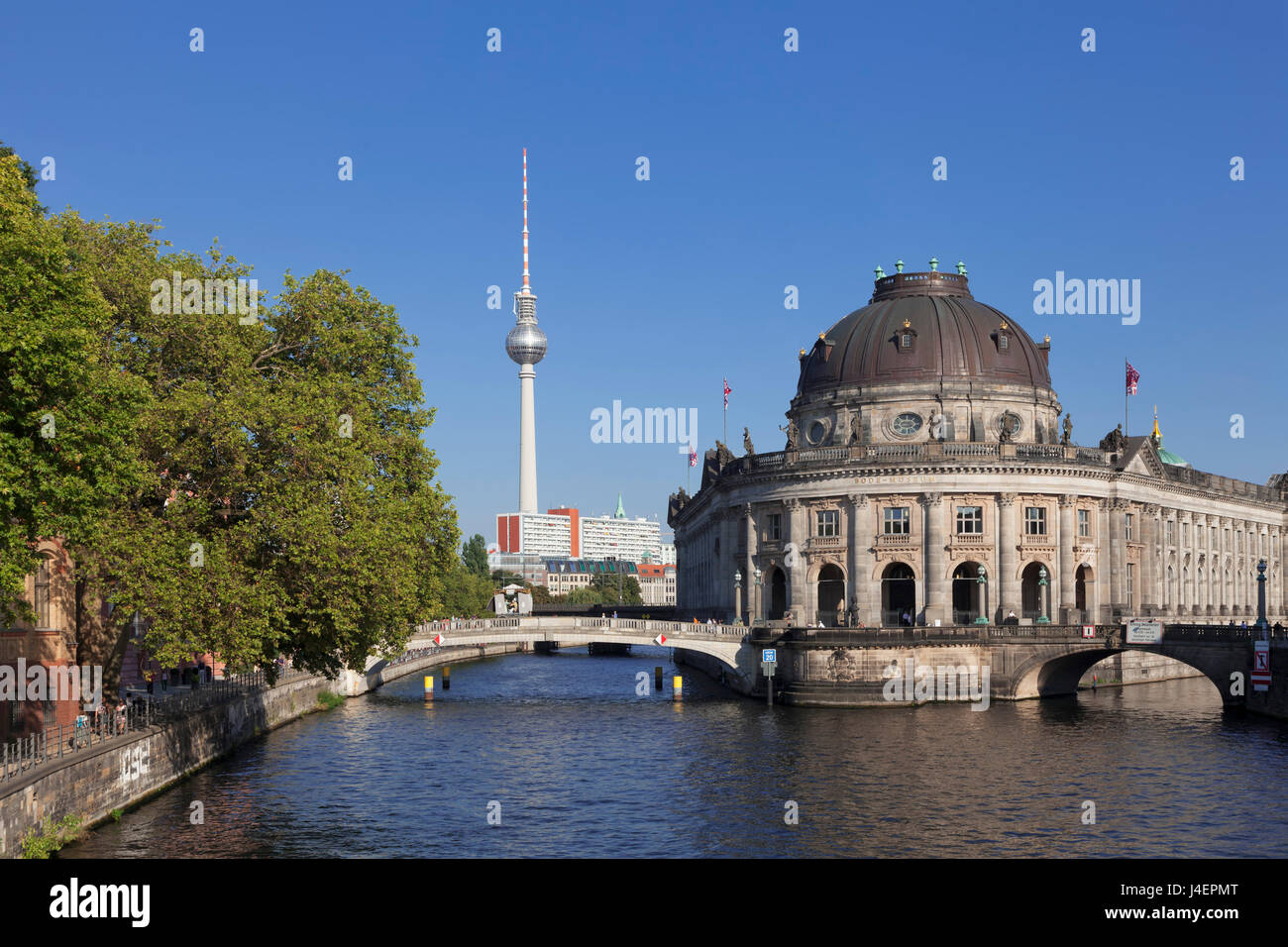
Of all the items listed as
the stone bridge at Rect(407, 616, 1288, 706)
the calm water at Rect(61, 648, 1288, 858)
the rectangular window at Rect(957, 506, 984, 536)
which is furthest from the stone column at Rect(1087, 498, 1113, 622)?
the calm water at Rect(61, 648, 1288, 858)

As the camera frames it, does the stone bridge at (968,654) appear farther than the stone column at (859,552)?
No

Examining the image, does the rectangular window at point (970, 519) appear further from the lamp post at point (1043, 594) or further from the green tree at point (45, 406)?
the green tree at point (45, 406)

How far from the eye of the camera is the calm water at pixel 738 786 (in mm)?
40656

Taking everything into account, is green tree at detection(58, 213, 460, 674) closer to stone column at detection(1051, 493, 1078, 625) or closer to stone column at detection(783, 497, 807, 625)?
stone column at detection(783, 497, 807, 625)

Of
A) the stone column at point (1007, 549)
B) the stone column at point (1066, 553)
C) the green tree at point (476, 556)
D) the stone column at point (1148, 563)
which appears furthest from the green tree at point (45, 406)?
the green tree at point (476, 556)

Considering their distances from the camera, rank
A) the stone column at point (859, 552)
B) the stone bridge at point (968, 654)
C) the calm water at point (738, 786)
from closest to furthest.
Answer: the calm water at point (738, 786) < the stone bridge at point (968, 654) < the stone column at point (859, 552)

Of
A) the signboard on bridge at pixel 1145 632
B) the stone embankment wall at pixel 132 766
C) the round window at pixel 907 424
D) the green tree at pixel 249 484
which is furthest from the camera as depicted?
the round window at pixel 907 424

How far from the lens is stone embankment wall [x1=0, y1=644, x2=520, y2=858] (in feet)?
114

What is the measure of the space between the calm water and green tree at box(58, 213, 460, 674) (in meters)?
5.74

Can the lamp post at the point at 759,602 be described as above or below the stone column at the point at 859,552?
Result: below

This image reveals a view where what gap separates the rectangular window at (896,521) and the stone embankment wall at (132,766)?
138 ft
